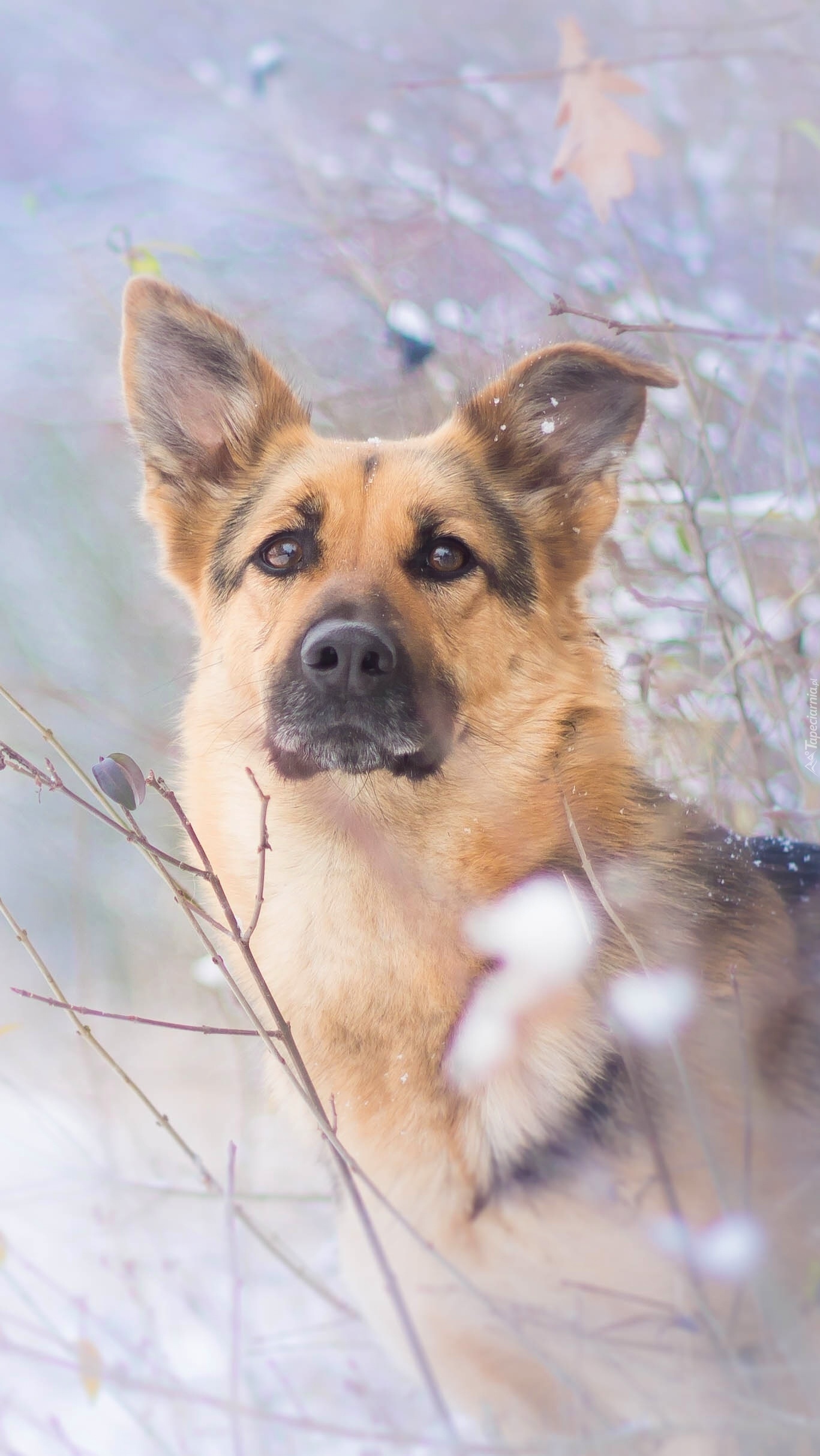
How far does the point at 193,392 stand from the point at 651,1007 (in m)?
1.52

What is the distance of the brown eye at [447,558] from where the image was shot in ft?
6.13

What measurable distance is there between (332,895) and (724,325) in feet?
4.89

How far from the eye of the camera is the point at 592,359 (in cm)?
158

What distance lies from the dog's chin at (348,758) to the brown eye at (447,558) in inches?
16.4

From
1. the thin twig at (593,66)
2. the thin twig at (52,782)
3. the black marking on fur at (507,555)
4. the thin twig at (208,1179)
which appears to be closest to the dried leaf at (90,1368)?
the thin twig at (208,1179)

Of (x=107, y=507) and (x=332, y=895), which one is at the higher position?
(x=107, y=507)

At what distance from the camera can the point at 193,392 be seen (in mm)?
1920

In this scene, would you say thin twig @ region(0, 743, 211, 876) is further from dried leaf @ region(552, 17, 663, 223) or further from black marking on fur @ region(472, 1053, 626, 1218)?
dried leaf @ region(552, 17, 663, 223)

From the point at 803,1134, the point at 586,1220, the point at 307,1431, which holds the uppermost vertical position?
the point at 803,1134

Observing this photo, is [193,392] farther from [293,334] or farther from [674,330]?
[674,330]

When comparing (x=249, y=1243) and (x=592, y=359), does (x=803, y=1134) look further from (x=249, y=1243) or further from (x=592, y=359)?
(x=592, y=359)

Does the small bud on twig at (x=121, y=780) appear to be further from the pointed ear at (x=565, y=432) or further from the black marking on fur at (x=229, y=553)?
the pointed ear at (x=565, y=432)

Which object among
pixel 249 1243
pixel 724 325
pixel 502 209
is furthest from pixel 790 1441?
pixel 502 209

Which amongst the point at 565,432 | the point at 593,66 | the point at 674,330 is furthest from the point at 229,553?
the point at 593,66
